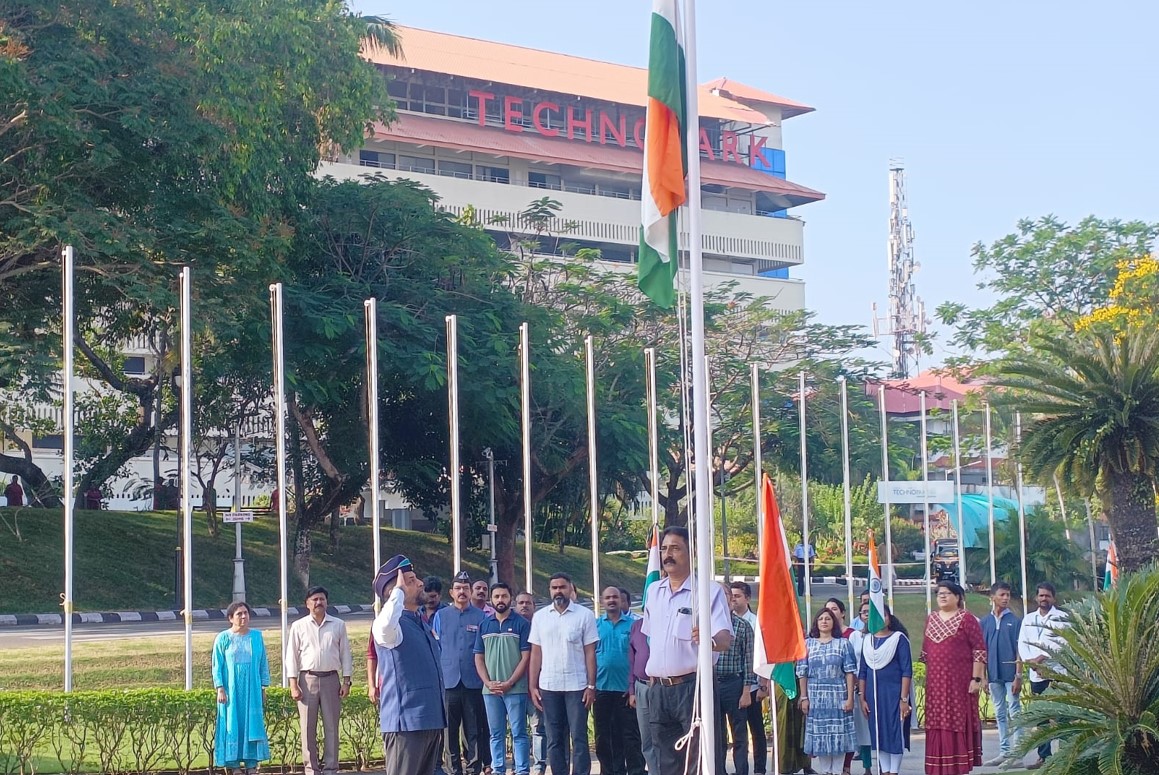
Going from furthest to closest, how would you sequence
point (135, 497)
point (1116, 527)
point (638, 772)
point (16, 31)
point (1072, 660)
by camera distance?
point (135, 497)
point (16, 31)
point (1116, 527)
point (638, 772)
point (1072, 660)

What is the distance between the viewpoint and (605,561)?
4131 centimetres

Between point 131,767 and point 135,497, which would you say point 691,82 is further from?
point 135,497

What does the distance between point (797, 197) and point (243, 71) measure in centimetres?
4463

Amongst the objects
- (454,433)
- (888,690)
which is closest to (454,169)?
(454,433)

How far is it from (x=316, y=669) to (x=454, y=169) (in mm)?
45137

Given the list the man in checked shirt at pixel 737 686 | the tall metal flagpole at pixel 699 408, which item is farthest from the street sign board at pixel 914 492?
the tall metal flagpole at pixel 699 408

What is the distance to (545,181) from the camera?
58000mm

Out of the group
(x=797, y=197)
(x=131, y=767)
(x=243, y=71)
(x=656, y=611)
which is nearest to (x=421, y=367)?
(x=243, y=71)

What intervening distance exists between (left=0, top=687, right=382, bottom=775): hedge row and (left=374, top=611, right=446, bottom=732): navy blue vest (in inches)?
163

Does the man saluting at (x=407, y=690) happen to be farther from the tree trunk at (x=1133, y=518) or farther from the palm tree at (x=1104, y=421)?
the tree trunk at (x=1133, y=518)

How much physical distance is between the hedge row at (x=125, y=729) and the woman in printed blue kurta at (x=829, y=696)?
4.02 meters

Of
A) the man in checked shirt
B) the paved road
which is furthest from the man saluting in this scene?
the paved road

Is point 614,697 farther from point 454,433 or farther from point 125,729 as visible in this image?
point 454,433

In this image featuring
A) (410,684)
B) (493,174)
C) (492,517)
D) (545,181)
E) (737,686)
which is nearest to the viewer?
(410,684)
